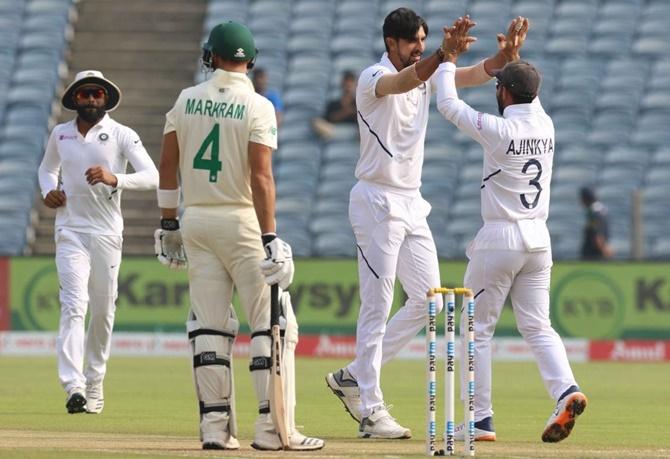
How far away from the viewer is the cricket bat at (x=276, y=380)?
7945 millimetres

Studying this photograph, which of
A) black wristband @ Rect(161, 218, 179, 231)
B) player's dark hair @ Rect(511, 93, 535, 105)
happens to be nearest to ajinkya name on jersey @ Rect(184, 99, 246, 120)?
black wristband @ Rect(161, 218, 179, 231)

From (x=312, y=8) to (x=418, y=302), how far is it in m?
15.4

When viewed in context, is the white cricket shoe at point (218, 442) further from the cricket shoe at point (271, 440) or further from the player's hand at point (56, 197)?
the player's hand at point (56, 197)

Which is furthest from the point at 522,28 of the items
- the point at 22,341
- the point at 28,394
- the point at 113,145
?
the point at 22,341

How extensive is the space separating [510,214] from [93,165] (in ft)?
10.8

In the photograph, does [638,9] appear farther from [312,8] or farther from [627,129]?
[312,8]

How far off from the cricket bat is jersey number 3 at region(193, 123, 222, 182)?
1.99 ft

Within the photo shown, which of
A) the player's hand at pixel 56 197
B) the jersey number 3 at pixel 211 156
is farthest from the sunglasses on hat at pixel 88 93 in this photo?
the jersey number 3 at pixel 211 156

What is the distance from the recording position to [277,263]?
7828mm

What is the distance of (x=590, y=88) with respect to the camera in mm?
22719

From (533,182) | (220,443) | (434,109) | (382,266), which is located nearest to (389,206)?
(382,266)

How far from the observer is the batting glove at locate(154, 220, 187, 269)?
27.3 ft

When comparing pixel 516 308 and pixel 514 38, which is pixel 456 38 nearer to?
pixel 514 38

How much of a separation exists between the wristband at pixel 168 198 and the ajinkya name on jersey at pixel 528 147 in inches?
69.4
